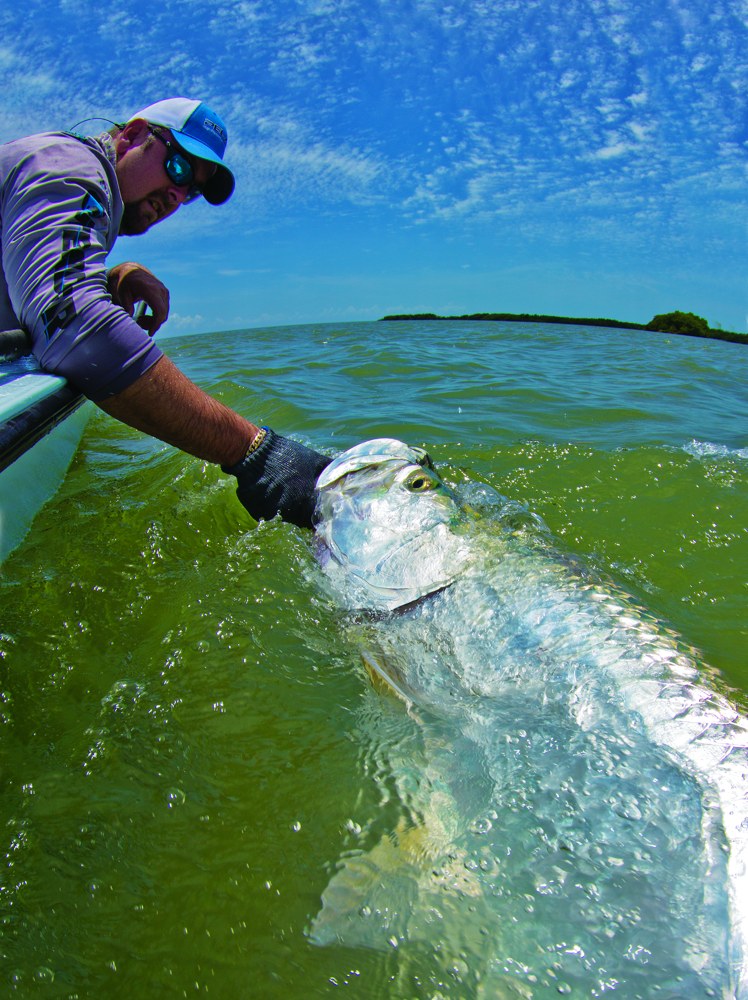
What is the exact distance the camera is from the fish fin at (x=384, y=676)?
203cm

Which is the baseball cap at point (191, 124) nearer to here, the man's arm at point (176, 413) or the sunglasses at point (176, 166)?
the sunglasses at point (176, 166)

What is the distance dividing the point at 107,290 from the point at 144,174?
0.84 meters

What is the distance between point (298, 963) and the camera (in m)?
1.33

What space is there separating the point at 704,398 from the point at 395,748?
884 centimetres

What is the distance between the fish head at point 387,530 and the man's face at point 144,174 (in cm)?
178

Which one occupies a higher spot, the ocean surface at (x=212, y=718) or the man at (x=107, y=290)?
the man at (x=107, y=290)

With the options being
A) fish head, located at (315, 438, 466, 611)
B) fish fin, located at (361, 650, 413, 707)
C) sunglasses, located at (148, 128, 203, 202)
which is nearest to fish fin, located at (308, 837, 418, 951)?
fish fin, located at (361, 650, 413, 707)

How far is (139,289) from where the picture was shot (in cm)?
374

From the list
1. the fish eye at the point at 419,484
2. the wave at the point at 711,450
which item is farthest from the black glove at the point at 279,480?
the wave at the point at 711,450

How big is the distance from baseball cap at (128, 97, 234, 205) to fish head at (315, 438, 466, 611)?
69.4 inches

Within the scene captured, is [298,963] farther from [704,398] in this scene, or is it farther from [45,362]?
[704,398]

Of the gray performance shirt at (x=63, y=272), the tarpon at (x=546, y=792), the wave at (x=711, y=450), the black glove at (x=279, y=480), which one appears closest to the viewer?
the tarpon at (x=546, y=792)

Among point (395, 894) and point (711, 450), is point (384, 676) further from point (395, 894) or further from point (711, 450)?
point (711, 450)

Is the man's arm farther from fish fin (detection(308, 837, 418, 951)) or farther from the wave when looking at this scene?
the wave
